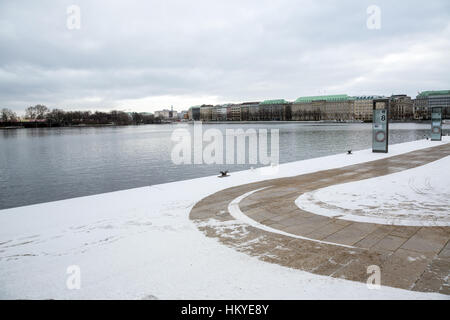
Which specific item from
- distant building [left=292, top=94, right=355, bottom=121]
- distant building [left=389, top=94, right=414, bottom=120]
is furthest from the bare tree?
distant building [left=389, top=94, right=414, bottom=120]

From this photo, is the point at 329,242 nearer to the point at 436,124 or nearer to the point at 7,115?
the point at 436,124

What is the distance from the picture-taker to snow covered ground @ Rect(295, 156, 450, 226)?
21.1ft

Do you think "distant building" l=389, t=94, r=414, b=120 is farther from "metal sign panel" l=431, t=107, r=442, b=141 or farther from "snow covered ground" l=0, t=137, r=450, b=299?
"snow covered ground" l=0, t=137, r=450, b=299

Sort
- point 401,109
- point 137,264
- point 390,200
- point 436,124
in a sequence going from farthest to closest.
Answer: point 401,109, point 436,124, point 390,200, point 137,264

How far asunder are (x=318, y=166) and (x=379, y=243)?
984 cm

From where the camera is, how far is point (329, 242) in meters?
5.18

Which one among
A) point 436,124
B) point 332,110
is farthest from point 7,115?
point 436,124

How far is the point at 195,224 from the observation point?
634cm

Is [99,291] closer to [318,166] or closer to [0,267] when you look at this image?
[0,267]

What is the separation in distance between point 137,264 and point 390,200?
6195mm

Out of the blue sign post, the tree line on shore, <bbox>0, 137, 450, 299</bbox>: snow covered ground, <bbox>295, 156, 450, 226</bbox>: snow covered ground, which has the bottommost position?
<bbox>0, 137, 450, 299</bbox>: snow covered ground

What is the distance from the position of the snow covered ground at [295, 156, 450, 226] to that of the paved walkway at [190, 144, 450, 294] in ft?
1.37
